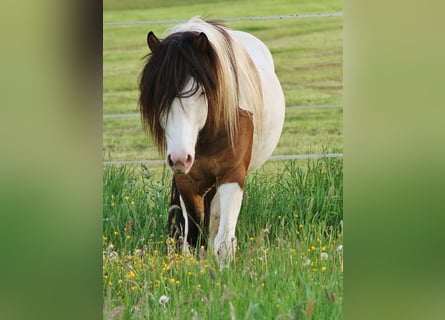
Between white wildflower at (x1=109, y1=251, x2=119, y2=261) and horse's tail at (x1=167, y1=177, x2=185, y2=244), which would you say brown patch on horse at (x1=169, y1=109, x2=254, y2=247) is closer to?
horse's tail at (x1=167, y1=177, x2=185, y2=244)

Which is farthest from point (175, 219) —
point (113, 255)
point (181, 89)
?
point (181, 89)

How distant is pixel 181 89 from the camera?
3014mm

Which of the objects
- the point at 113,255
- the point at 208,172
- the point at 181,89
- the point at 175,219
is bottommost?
the point at 113,255

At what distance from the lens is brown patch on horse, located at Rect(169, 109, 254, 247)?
311cm

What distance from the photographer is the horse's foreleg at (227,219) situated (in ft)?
10.3

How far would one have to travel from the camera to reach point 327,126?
10.1ft

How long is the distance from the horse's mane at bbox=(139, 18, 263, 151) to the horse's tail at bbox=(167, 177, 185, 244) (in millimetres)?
225

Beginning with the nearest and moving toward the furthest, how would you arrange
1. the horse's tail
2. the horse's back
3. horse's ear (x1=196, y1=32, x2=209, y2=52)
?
horse's ear (x1=196, y1=32, x2=209, y2=52), the horse's back, the horse's tail

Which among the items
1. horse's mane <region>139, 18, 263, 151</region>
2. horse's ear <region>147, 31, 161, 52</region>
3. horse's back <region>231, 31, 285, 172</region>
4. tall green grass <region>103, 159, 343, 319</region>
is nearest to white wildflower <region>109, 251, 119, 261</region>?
tall green grass <region>103, 159, 343, 319</region>

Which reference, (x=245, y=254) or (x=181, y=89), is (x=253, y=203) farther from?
(x=181, y=89)

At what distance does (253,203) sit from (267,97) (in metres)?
0.42
